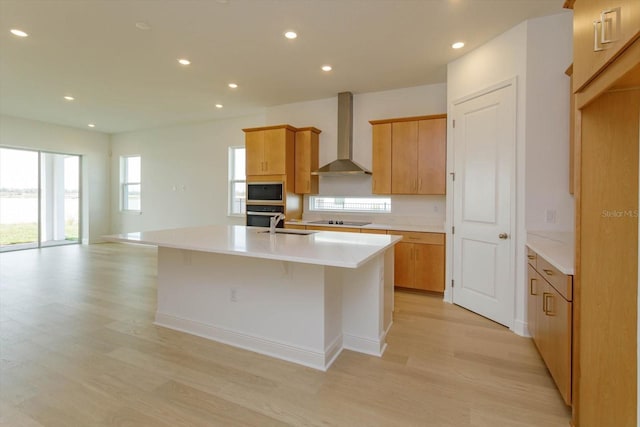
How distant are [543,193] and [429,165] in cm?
149

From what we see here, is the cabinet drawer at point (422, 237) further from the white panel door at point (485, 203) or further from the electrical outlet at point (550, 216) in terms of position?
the electrical outlet at point (550, 216)

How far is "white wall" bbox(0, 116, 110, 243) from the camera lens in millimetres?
6809

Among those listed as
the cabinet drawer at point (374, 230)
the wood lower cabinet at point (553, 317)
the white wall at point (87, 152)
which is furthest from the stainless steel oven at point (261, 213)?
the white wall at point (87, 152)

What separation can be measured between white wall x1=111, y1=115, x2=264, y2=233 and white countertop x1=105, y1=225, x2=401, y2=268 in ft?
12.6

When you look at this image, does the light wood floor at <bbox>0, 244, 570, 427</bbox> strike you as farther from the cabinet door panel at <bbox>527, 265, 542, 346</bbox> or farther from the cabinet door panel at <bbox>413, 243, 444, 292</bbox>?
the cabinet door panel at <bbox>413, 243, 444, 292</bbox>

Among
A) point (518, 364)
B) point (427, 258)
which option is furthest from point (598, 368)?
point (427, 258)

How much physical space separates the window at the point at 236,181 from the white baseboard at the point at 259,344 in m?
3.72

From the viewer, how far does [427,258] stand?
3984 millimetres

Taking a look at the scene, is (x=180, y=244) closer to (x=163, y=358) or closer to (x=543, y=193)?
(x=163, y=358)

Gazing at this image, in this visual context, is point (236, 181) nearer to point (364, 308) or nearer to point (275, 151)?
point (275, 151)

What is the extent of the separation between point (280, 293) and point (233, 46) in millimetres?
2698

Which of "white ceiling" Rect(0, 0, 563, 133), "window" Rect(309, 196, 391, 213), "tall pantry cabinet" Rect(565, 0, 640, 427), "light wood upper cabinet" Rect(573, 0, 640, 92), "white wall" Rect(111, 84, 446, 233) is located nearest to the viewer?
"light wood upper cabinet" Rect(573, 0, 640, 92)

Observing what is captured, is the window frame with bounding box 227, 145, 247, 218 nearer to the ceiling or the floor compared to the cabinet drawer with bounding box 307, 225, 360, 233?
nearer to the ceiling

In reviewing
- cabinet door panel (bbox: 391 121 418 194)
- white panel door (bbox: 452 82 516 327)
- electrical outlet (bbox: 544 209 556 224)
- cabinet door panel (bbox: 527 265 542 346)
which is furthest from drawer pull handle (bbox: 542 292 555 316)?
cabinet door panel (bbox: 391 121 418 194)
